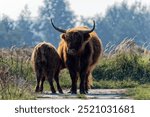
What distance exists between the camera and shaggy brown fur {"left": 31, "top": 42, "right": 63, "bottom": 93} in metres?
15.0

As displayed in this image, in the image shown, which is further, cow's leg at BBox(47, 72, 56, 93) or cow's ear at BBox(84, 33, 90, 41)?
cow's leg at BBox(47, 72, 56, 93)

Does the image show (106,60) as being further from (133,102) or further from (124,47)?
(133,102)

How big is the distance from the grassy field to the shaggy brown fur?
23 centimetres

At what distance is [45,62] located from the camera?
1505 centimetres

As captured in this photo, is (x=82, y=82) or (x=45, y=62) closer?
(x=45, y=62)

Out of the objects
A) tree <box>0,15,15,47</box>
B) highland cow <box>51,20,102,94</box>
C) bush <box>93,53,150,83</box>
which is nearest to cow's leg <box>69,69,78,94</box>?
highland cow <box>51,20,102,94</box>

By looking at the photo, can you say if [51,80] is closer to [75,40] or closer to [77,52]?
[77,52]

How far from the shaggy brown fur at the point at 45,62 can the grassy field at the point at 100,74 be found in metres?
0.23

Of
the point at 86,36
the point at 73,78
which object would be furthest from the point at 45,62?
the point at 86,36

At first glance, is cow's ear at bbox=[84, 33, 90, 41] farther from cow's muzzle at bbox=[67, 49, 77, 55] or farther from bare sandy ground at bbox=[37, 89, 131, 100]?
bare sandy ground at bbox=[37, 89, 131, 100]

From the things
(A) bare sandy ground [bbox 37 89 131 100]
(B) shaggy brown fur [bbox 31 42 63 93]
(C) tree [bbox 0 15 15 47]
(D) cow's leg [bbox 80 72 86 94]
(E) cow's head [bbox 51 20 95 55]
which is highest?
(C) tree [bbox 0 15 15 47]

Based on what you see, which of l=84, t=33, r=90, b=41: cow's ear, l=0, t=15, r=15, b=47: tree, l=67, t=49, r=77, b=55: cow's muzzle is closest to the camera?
l=67, t=49, r=77, b=55: cow's muzzle

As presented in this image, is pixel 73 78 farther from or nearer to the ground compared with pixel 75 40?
nearer to the ground

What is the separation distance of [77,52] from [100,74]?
2.92 metres
